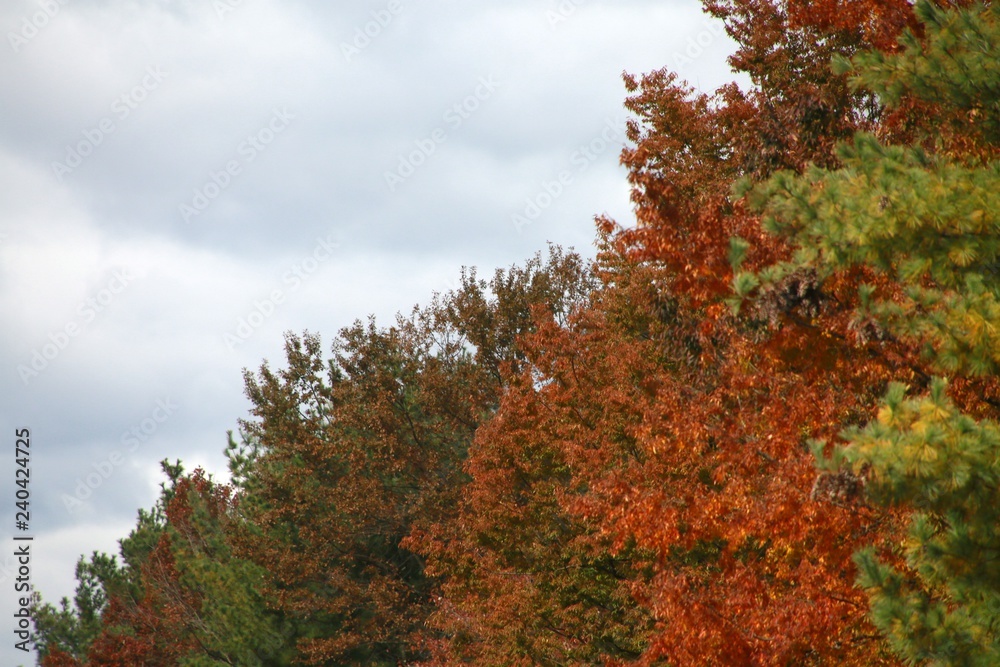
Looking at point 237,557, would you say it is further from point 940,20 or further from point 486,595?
point 940,20

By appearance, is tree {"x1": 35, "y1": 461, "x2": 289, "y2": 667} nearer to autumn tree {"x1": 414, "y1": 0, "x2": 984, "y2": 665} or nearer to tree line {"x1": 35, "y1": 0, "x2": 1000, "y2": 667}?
tree line {"x1": 35, "y1": 0, "x2": 1000, "y2": 667}

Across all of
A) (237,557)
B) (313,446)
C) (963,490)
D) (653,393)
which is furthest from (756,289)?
(237,557)

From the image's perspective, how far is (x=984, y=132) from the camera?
29.8 ft

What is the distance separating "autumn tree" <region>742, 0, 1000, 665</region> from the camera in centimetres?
663


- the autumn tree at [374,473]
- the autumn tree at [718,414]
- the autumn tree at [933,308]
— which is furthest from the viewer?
the autumn tree at [374,473]

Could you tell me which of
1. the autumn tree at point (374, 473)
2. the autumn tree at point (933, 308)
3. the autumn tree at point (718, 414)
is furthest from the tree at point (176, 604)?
the autumn tree at point (933, 308)

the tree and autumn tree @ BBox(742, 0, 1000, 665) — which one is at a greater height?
the tree

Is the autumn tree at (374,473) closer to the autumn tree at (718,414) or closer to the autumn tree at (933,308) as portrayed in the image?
the autumn tree at (718,414)

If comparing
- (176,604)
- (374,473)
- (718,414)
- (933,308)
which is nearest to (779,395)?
(718,414)

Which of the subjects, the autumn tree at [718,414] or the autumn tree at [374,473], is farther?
the autumn tree at [374,473]

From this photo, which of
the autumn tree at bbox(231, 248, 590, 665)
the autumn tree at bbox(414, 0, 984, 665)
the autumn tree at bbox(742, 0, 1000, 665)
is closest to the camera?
the autumn tree at bbox(742, 0, 1000, 665)

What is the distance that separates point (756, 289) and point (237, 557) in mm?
28586

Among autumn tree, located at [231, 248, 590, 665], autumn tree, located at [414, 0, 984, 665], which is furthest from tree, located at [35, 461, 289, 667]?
autumn tree, located at [414, 0, 984, 665]

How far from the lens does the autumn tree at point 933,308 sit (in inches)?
261
